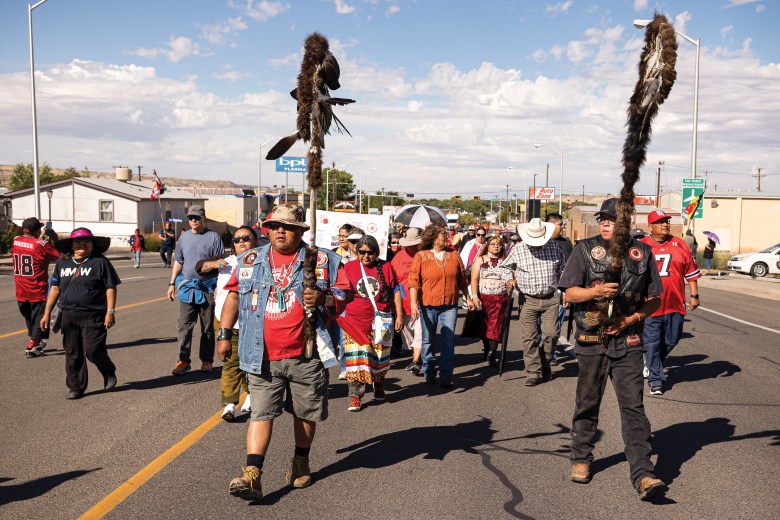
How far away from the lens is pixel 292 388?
5371mm

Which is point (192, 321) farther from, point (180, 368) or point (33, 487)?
point (33, 487)

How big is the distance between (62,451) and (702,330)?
40.0 feet

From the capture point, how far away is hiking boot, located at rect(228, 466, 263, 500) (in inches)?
193

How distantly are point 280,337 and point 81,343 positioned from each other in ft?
13.0

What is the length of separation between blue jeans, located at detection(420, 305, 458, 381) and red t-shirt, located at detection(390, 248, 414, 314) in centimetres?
67

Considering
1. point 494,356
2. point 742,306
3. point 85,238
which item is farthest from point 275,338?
point 742,306

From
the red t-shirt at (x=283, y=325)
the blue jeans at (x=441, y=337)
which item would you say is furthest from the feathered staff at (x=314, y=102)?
the blue jeans at (x=441, y=337)

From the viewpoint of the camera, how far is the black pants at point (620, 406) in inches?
214

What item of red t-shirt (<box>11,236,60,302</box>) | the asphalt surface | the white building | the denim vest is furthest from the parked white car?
the white building

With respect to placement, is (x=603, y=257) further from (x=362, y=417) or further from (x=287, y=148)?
(x=362, y=417)

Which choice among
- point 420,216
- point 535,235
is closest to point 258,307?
point 535,235

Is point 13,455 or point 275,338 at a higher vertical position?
point 275,338

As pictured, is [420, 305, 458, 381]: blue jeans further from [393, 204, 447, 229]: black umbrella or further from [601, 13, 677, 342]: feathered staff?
[601, 13, 677, 342]: feathered staff

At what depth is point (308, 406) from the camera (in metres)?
5.35
